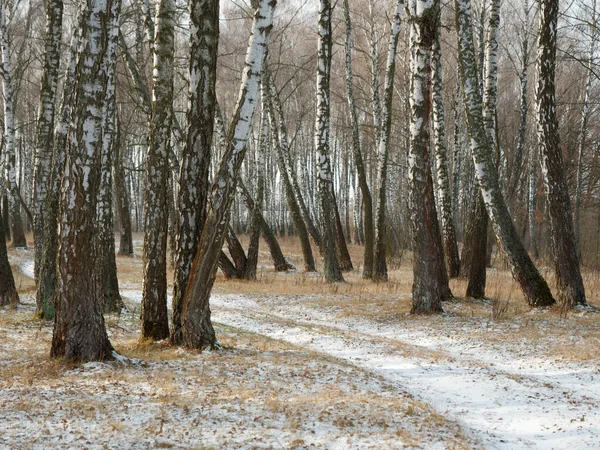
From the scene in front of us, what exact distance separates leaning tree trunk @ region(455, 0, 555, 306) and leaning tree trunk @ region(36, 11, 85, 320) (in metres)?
7.04

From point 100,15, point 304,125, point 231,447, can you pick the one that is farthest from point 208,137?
point 304,125

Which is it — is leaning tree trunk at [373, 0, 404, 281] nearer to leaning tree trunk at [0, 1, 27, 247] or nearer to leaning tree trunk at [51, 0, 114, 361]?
leaning tree trunk at [51, 0, 114, 361]

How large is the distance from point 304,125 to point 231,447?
115 feet

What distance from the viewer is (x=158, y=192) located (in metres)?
7.78

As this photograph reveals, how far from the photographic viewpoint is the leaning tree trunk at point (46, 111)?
374 inches

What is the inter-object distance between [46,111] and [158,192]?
371cm

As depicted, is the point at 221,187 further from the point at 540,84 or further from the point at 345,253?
the point at 345,253

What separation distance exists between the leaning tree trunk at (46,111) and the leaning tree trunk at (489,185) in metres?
7.29

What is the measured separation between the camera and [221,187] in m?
7.09

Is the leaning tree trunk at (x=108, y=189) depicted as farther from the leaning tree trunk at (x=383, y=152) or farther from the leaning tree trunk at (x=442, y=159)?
the leaning tree trunk at (x=383, y=152)

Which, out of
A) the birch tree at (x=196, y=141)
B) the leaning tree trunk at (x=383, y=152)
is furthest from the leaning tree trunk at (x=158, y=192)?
the leaning tree trunk at (x=383, y=152)

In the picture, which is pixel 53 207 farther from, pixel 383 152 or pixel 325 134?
pixel 383 152

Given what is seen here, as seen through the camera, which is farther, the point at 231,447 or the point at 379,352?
the point at 379,352

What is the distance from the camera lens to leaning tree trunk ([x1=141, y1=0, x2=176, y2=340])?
304 inches
